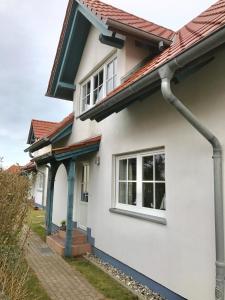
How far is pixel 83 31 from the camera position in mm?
10898

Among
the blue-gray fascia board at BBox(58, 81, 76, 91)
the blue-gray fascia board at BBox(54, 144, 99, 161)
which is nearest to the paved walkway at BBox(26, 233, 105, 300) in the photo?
the blue-gray fascia board at BBox(54, 144, 99, 161)

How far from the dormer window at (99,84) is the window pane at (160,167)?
11.0 ft

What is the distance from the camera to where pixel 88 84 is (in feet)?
37.7

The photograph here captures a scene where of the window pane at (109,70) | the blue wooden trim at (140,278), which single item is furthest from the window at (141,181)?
the window pane at (109,70)

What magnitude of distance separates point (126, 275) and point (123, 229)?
3.50 feet

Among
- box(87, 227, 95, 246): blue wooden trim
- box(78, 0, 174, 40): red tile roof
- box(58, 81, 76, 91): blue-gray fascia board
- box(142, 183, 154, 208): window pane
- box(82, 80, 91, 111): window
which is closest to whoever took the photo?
box(142, 183, 154, 208): window pane

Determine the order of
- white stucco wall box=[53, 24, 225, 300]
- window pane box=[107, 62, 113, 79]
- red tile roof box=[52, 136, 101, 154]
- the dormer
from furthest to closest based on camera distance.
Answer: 1. window pane box=[107, 62, 113, 79]
2. red tile roof box=[52, 136, 101, 154]
3. the dormer
4. white stucco wall box=[53, 24, 225, 300]

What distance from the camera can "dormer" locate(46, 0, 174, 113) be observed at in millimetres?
7680

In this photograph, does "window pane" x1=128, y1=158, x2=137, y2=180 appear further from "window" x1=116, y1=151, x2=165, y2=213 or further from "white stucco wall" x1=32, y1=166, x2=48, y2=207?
"white stucco wall" x1=32, y1=166, x2=48, y2=207

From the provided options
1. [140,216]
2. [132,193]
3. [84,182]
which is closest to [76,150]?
[132,193]

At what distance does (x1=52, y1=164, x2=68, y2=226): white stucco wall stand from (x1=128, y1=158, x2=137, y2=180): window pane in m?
5.56

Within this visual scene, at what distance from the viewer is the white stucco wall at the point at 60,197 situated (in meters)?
12.5

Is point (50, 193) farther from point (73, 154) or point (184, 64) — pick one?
point (184, 64)

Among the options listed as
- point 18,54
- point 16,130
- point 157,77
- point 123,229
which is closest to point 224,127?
point 157,77
